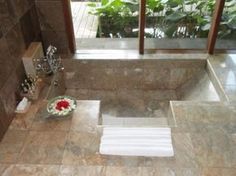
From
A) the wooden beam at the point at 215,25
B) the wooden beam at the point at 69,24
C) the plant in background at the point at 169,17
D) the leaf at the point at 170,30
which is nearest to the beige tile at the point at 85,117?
the wooden beam at the point at 69,24

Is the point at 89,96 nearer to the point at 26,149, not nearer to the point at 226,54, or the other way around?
the point at 26,149

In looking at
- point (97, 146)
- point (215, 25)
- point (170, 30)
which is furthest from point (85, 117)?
point (215, 25)

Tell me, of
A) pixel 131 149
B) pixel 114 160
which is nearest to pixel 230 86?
pixel 131 149

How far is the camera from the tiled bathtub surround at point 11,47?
7.06 feet

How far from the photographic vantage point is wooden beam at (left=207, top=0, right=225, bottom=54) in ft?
9.07

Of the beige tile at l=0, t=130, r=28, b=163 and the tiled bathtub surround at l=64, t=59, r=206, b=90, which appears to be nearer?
the beige tile at l=0, t=130, r=28, b=163

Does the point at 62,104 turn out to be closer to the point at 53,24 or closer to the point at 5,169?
the point at 5,169

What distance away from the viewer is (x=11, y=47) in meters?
2.34

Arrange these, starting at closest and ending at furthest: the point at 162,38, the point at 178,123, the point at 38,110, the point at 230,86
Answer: the point at 178,123 → the point at 38,110 → the point at 230,86 → the point at 162,38

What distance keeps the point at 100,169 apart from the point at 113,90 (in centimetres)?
159

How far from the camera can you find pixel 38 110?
2393 millimetres

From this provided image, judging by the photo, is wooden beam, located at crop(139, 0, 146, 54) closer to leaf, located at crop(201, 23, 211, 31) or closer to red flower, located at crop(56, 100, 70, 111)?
leaf, located at crop(201, 23, 211, 31)

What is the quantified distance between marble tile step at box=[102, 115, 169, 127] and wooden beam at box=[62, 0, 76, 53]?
41.2 inches

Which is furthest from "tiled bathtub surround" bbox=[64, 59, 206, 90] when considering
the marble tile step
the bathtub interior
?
the marble tile step
